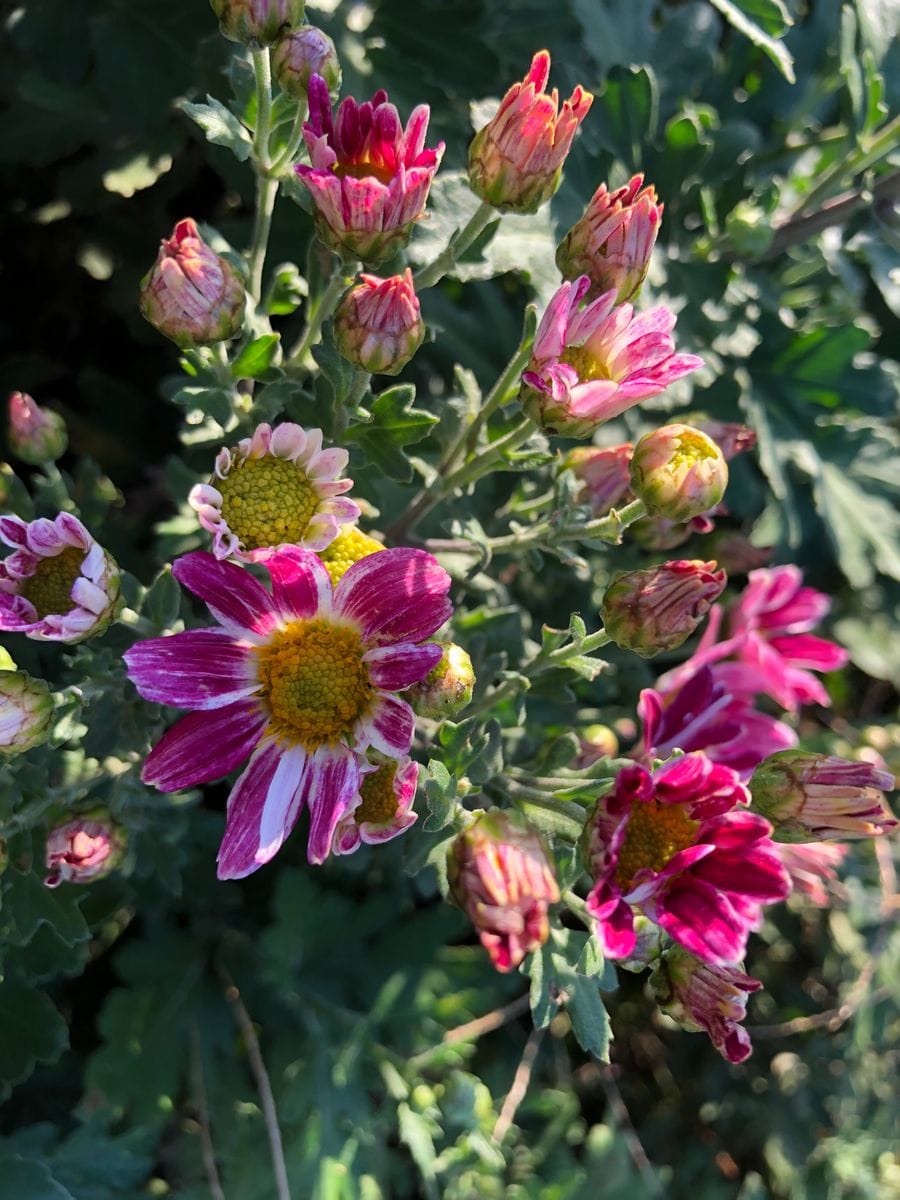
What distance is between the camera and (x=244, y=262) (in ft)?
4.86

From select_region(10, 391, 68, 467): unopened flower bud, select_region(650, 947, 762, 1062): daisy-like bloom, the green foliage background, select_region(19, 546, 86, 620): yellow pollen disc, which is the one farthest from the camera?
the green foliage background

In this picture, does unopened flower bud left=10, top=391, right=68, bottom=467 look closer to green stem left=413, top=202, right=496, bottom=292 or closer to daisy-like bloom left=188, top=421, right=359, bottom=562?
daisy-like bloom left=188, top=421, right=359, bottom=562

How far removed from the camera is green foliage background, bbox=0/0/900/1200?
1.85 m

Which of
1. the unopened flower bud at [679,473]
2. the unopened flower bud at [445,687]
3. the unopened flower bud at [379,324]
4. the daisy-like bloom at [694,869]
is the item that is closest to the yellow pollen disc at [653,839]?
the daisy-like bloom at [694,869]

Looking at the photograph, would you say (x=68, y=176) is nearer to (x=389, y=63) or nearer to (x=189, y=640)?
(x=389, y=63)

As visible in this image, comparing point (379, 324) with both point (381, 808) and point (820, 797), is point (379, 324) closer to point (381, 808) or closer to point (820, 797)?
point (381, 808)

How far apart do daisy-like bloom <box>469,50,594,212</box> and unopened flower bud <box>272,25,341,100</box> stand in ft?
0.67

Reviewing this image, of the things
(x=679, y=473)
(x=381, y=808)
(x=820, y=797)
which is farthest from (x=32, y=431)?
(x=820, y=797)

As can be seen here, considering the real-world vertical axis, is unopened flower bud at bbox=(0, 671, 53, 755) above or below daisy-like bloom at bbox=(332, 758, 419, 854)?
above

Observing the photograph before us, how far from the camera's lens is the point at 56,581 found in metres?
1.32

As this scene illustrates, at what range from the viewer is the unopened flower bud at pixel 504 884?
1104 millimetres

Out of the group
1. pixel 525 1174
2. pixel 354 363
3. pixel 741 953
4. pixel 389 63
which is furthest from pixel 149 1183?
pixel 389 63

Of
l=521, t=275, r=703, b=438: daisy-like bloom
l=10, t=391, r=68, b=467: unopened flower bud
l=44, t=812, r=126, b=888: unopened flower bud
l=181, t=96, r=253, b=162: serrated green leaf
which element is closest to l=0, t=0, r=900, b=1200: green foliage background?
l=10, t=391, r=68, b=467: unopened flower bud

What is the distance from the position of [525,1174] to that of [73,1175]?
1.10 metres
